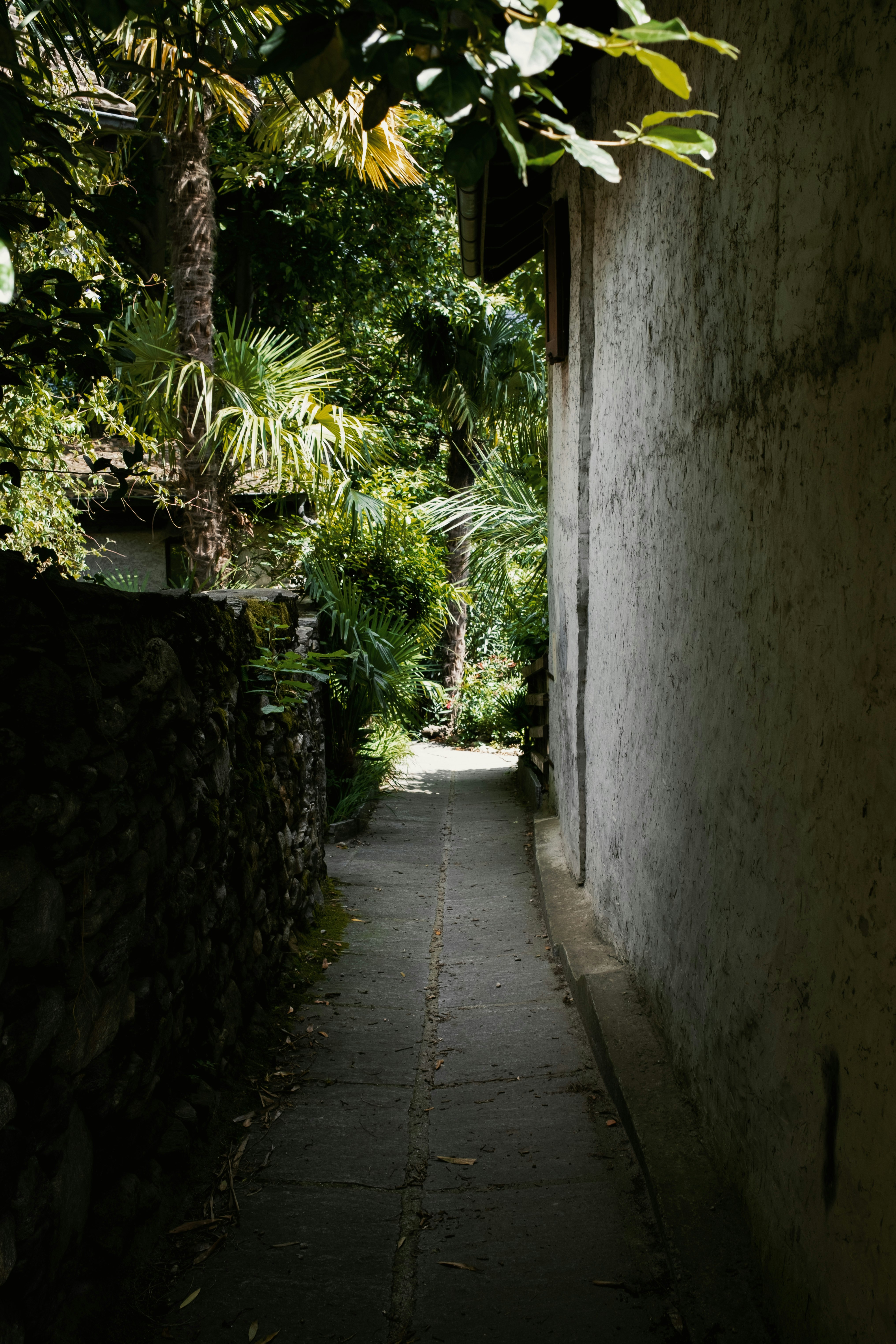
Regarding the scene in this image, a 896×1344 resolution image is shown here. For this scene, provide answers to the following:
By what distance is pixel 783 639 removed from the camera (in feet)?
6.61

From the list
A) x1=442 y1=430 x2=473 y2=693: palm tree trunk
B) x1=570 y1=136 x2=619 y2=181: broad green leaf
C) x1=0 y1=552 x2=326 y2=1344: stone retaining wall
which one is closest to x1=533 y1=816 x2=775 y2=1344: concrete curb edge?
x1=0 y1=552 x2=326 y2=1344: stone retaining wall

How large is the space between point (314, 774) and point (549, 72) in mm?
4737

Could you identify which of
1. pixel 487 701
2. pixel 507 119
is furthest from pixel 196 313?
pixel 487 701

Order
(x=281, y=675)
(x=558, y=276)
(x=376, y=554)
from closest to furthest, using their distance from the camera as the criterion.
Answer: (x=281, y=675) → (x=558, y=276) → (x=376, y=554)

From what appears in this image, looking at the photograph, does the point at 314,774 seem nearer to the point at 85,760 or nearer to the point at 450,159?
the point at 85,760

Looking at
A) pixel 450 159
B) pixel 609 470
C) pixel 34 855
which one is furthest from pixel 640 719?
pixel 450 159

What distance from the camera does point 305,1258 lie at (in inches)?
96.6

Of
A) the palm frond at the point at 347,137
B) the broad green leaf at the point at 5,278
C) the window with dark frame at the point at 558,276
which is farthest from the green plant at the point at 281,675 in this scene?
the palm frond at the point at 347,137

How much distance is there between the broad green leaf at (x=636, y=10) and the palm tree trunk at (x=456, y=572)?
42.1 feet

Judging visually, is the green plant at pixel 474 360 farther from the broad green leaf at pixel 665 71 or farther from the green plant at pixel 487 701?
the broad green leaf at pixel 665 71

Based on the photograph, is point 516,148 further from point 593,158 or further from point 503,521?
point 503,521

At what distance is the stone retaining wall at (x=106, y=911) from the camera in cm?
187

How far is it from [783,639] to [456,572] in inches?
527

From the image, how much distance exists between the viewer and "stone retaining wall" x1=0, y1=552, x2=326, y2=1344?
187 centimetres
